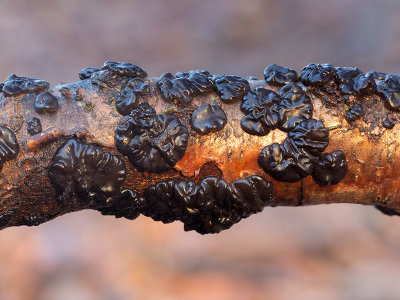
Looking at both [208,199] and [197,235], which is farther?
[197,235]

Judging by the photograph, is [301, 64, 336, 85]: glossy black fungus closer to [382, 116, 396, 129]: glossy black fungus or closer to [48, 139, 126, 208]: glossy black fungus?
[382, 116, 396, 129]: glossy black fungus

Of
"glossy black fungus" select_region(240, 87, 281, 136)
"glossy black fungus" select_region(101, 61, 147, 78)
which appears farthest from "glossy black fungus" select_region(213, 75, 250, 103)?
"glossy black fungus" select_region(101, 61, 147, 78)

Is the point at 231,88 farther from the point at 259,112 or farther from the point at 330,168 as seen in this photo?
the point at 330,168

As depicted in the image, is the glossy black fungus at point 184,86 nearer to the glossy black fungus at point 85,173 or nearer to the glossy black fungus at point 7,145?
the glossy black fungus at point 85,173

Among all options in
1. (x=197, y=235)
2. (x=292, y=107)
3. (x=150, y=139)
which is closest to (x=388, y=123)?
(x=292, y=107)

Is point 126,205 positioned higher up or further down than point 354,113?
further down

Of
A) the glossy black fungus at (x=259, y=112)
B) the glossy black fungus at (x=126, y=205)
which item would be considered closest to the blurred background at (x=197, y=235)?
the glossy black fungus at (x=126, y=205)

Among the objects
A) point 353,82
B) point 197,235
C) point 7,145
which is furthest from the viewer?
point 197,235
